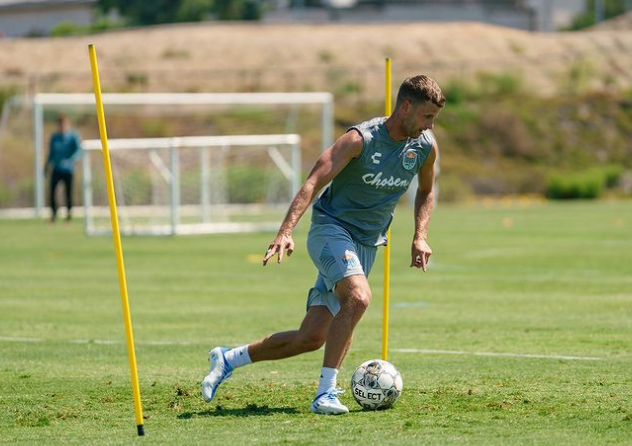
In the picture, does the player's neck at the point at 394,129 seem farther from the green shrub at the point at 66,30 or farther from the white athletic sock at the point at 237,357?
the green shrub at the point at 66,30

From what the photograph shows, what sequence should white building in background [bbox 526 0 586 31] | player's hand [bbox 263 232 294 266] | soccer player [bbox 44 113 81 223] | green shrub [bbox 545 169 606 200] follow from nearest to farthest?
player's hand [bbox 263 232 294 266]
soccer player [bbox 44 113 81 223]
green shrub [bbox 545 169 606 200]
white building in background [bbox 526 0 586 31]

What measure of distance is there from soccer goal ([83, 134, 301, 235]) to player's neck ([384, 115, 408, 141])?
17.2 metres

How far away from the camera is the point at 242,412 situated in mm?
8188

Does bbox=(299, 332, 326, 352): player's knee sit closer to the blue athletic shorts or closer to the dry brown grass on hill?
the blue athletic shorts

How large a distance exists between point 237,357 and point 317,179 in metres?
1.34

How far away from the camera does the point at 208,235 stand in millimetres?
27562

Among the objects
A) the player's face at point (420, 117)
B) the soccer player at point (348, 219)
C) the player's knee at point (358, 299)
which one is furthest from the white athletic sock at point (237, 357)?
the player's face at point (420, 117)

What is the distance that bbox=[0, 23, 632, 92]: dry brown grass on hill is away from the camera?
232 feet

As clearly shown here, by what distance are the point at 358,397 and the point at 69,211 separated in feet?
75.7

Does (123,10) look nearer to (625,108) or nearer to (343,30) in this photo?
(343,30)

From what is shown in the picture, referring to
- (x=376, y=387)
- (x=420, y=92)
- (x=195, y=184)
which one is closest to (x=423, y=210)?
(x=420, y=92)

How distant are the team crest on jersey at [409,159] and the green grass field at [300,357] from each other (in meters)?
1.48

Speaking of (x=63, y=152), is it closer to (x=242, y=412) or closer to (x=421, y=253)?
(x=421, y=253)

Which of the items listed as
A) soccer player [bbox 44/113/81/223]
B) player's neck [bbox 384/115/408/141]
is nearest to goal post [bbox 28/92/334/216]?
soccer player [bbox 44/113/81/223]
